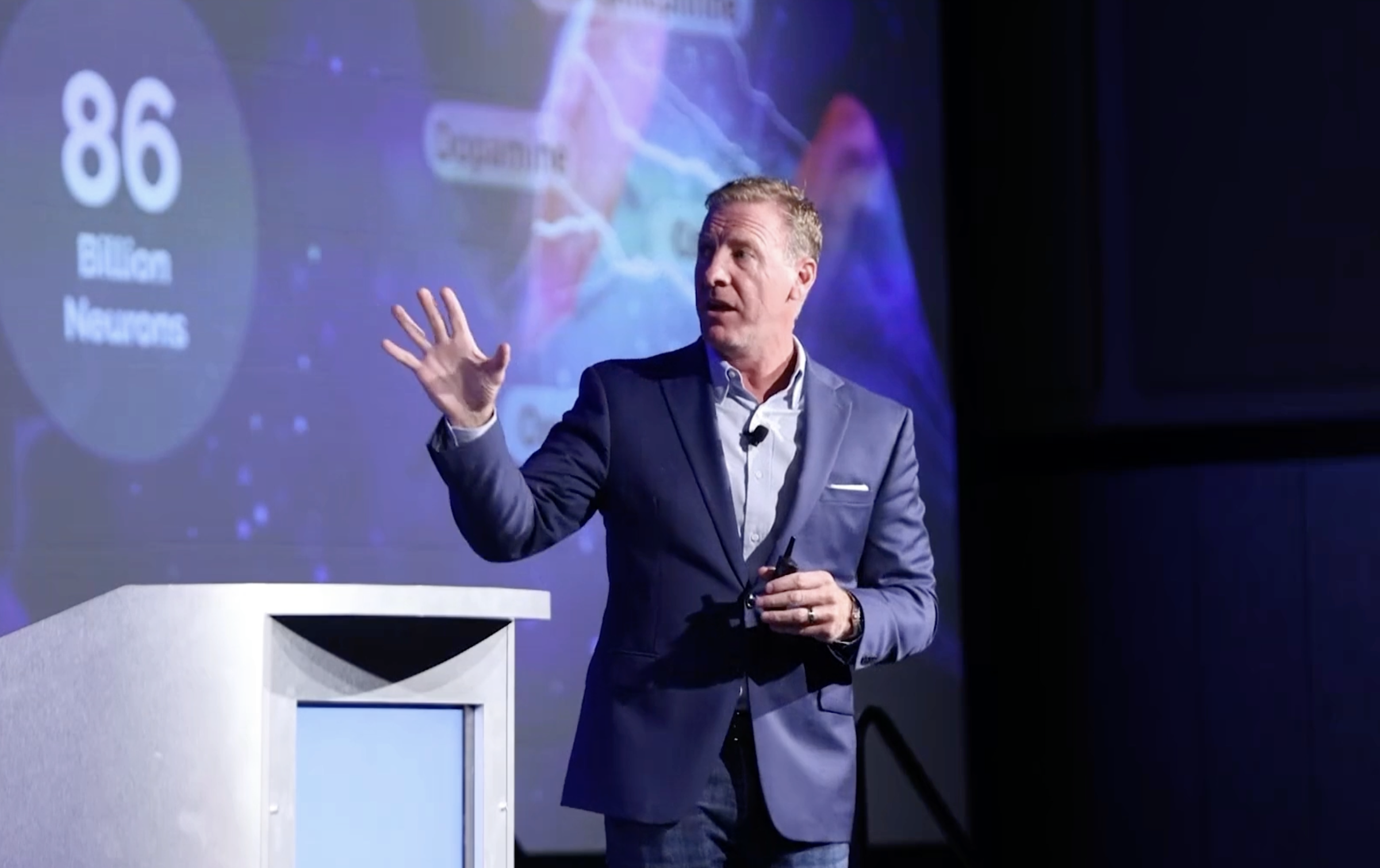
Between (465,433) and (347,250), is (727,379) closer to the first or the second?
(465,433)

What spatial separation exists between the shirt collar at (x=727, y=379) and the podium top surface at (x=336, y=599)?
0.64 meters

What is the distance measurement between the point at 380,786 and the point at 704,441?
2.39 ft

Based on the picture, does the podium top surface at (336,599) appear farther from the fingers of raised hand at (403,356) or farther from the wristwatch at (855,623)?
the wristwatch at (855,623)

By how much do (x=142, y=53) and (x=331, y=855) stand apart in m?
2.52

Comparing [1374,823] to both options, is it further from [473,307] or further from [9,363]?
[9,363]

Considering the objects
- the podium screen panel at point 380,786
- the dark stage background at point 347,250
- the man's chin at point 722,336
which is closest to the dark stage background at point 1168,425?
the dark stage background at point 347,250

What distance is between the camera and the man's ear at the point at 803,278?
2469 millimetres

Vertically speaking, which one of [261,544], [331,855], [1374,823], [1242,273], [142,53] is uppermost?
[142,53]

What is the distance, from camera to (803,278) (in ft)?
8.19

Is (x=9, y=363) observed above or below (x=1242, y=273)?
below

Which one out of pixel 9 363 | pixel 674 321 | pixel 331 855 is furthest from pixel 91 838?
pixel 674 321

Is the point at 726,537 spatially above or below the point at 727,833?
above

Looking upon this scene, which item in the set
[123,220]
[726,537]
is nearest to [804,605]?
[726,537]

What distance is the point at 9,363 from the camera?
3.59 m
